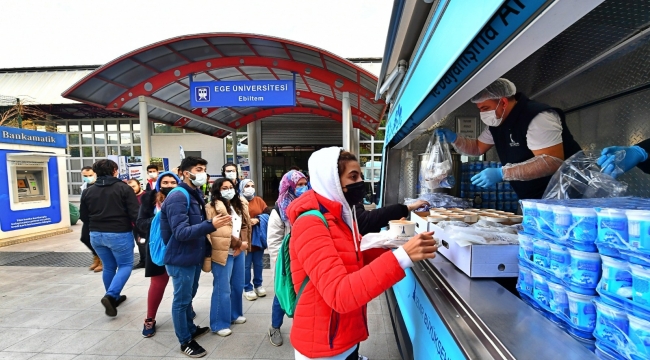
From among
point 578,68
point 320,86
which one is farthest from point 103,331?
point 320,86

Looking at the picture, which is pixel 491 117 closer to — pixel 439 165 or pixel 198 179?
pixel 439 165

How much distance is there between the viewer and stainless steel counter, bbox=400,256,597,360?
942 millimetres

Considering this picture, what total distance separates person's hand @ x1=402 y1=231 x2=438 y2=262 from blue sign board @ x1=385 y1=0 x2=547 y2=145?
697 millimetres

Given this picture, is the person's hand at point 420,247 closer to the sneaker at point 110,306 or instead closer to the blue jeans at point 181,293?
the blue jeans at point 181,293

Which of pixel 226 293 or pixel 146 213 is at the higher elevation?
pixel 146 213

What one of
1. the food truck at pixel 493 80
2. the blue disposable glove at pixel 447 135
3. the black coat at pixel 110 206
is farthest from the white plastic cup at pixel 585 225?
the black coat at pixel 110 206

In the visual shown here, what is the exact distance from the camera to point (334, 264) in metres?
1.33

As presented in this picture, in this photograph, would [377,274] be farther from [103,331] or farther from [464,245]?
[103,331]

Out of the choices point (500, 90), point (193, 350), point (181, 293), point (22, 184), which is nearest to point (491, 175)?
point (500, 90)

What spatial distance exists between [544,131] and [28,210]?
10.9 m

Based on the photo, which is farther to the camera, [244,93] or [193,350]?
[244,93]

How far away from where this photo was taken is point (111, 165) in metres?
4.16

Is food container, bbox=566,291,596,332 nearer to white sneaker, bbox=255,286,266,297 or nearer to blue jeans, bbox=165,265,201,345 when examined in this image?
blue jeans, bbox=165,265,201,345

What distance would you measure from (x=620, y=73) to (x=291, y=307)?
262 centimetres
